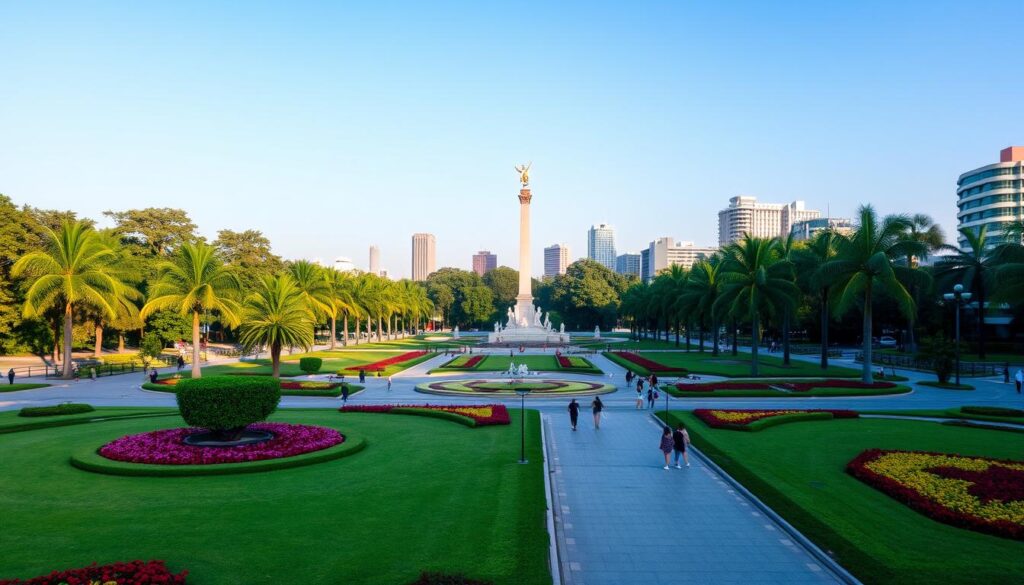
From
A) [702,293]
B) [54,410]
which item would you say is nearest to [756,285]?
[702,293]

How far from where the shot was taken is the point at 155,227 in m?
73.5

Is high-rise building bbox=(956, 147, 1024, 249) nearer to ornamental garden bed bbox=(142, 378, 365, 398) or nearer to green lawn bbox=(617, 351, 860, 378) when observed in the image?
green lawn bbox=(617, 351, 860, 378)

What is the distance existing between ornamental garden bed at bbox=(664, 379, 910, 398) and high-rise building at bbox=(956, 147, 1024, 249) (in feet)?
247

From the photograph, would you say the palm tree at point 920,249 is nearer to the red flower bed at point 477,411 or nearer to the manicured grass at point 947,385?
the manicured grass at point 947,385

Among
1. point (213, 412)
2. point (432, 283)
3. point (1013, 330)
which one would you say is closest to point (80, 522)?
point (213, 412)

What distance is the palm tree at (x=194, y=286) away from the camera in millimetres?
41750

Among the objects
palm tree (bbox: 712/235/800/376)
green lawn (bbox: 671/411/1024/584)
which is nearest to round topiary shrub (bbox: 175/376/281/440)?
green lawn (bbox: 671/411/1024/584)

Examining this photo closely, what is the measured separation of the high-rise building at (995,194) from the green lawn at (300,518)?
4216 inches

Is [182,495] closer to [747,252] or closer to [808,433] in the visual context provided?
[808,433]

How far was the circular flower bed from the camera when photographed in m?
37.0

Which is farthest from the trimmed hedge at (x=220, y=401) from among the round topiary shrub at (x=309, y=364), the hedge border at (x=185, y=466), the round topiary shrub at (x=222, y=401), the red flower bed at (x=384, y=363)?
the red flower bed at (x=384, y=363)

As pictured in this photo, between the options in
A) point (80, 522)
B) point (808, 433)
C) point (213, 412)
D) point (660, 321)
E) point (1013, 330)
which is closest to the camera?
point (80, 522)

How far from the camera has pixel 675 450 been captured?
774 inches

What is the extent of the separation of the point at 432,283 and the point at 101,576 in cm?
15314
